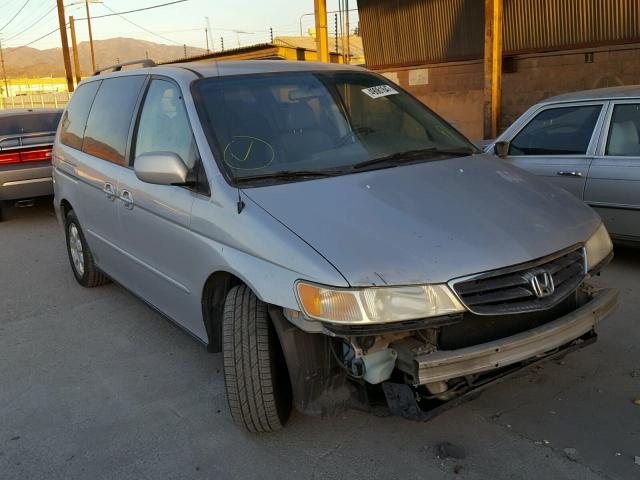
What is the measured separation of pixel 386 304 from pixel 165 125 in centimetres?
197

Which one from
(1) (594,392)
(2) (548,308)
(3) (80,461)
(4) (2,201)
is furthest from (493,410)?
(4) (2,201)

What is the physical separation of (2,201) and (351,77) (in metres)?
6.82

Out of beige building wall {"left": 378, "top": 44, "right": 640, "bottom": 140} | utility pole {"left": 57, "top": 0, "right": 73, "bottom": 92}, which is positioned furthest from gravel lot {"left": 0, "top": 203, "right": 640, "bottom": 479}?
utility pole {"left": 57, "top": 0, "right": 73, "bottom": 92}

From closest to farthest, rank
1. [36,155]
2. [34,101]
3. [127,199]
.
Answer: [127,199] → [36,155] → [34,101]

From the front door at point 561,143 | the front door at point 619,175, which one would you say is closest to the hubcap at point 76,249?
the front door at point 561,143

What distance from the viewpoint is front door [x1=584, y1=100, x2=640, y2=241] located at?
5039 mm

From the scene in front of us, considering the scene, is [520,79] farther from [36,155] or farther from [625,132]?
[36,155]

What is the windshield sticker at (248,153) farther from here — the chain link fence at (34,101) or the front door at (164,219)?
the chain link fence at (34,101)

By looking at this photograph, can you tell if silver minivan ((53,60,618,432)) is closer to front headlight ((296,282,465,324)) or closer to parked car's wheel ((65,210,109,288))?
front headlight ((296,282,465,324))

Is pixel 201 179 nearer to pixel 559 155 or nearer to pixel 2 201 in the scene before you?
pixel 559 155

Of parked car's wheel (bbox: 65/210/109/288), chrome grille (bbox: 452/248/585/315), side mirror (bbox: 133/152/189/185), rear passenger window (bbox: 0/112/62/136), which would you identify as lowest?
parked car's wheel (bbox: 65/210/109/288)

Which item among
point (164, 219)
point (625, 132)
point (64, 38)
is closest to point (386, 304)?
point (164, 219)

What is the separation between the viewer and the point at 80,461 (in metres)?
2.96

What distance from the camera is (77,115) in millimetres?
5332
